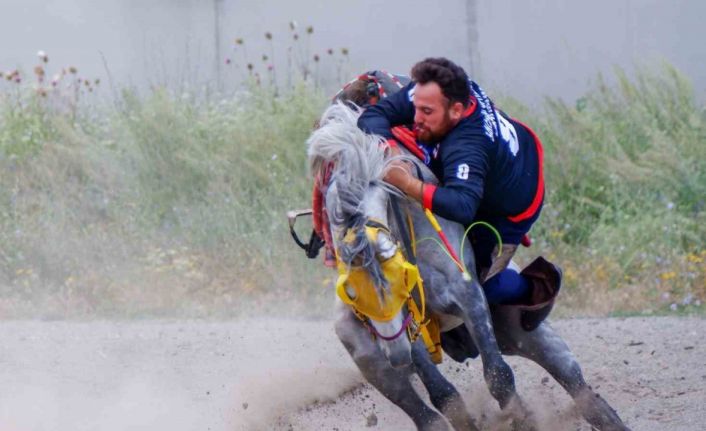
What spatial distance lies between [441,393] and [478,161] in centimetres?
96

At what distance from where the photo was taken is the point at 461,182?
13.9ft

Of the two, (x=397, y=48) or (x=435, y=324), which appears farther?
(x=397, y=48)

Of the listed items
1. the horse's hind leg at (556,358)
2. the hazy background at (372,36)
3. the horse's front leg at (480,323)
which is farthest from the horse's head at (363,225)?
the hazy background at (372,36)

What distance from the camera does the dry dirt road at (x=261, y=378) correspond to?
5461 mm

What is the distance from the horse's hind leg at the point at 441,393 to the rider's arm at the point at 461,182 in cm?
63

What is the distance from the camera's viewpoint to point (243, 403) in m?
5.62

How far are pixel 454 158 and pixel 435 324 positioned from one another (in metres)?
0.73

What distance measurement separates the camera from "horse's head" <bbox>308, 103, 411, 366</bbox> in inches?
161

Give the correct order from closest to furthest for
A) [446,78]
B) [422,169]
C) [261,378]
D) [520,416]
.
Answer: [446,78], [422,169], [520,416], [261,378]

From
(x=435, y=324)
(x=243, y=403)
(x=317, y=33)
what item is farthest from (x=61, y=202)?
(x=435, y=324)

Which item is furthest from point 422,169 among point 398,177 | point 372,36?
point 372,36

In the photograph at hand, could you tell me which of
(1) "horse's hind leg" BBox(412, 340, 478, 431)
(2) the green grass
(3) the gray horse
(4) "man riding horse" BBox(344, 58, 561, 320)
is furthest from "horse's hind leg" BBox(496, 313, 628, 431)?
(2) the green grass

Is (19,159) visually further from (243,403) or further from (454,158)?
(454,158)

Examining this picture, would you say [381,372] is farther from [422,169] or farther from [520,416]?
[422,169]
